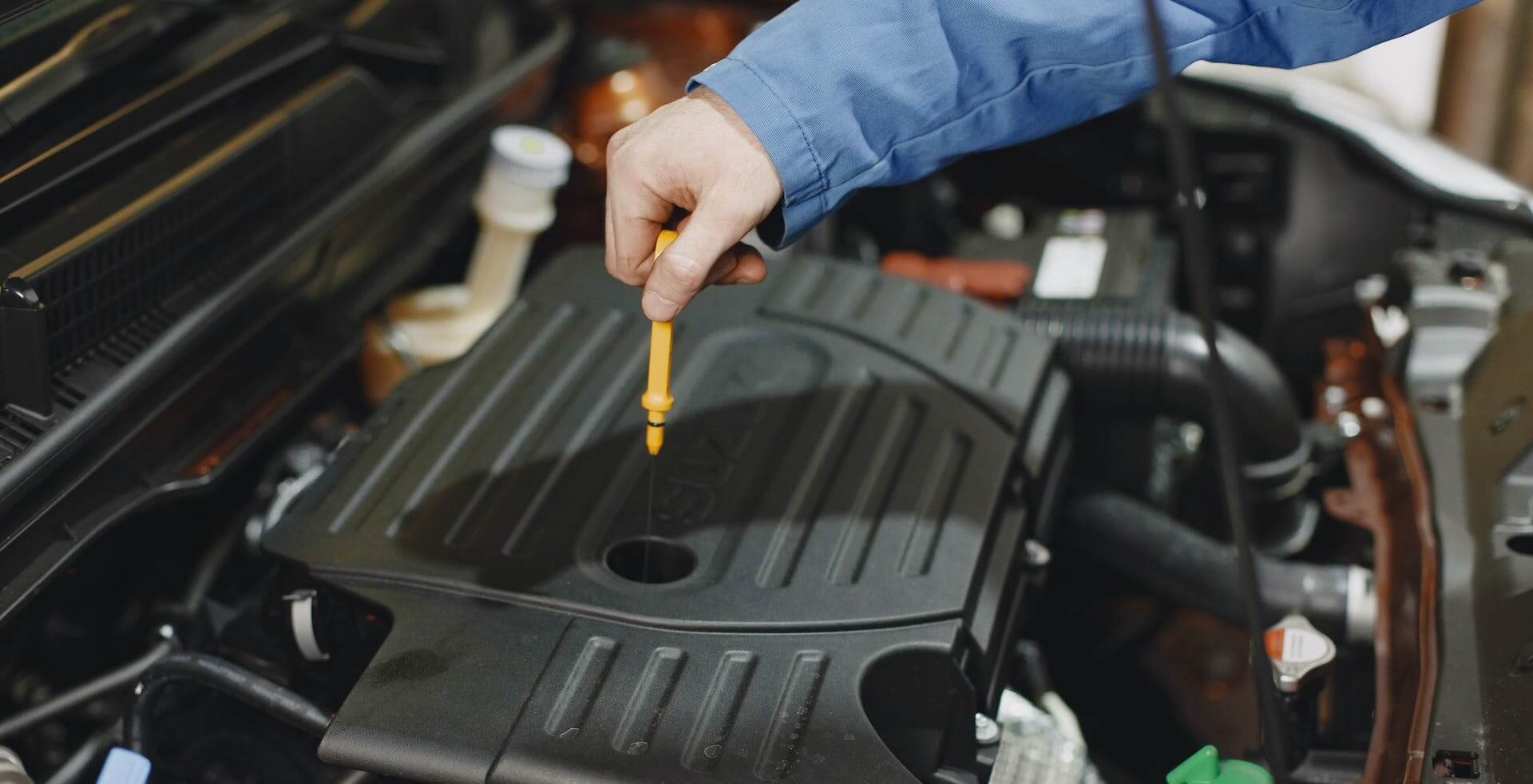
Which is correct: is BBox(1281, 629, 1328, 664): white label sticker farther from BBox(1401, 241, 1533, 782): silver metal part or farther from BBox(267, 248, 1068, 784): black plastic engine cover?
BBox(267, 248, 1068, 784): black plastic engine cover

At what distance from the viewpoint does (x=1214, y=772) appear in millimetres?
729

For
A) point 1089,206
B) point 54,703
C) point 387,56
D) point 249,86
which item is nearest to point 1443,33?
point 1089,206

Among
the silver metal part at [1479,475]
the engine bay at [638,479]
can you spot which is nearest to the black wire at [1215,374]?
the engine bay at [638,479]

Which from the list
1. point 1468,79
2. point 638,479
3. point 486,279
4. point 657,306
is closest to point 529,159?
point 486,279

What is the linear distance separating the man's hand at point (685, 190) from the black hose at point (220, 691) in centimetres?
31

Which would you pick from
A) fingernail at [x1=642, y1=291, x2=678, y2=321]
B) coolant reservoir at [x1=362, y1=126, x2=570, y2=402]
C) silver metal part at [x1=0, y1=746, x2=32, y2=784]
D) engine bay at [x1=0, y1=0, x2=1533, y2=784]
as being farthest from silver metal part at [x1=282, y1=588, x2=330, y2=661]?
coolant reservoir at [x1=362, y1=126, x2=570, y2=402]

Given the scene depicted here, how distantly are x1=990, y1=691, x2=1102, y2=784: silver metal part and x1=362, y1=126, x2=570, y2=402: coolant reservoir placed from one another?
595 mm

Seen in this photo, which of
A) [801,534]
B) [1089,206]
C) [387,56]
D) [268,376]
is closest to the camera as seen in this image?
[801,534]

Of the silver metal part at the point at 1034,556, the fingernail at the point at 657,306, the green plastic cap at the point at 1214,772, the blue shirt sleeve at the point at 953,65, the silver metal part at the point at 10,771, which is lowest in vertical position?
the silver metal part at the point at 1034,556

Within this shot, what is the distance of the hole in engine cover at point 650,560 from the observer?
85cm

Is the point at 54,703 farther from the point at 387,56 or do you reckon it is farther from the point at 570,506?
the point at 387,56

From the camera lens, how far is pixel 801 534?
86 cm

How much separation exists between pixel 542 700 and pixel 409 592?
133mm

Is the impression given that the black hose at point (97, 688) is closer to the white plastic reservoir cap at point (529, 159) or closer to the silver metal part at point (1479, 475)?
the white plastic reservoir cap at point (529, 159)
